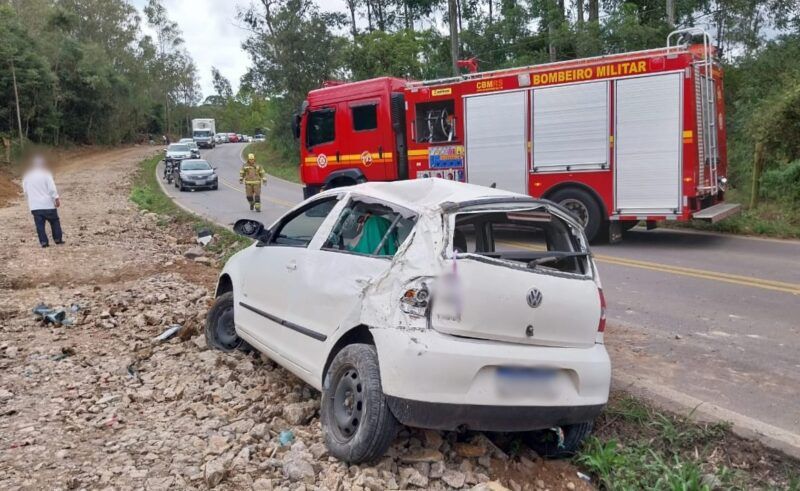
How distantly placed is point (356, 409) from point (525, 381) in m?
0.93

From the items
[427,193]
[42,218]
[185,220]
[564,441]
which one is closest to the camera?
[564,441]

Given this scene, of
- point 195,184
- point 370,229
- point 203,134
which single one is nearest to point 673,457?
point 370,229

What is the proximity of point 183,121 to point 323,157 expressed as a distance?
82.4m

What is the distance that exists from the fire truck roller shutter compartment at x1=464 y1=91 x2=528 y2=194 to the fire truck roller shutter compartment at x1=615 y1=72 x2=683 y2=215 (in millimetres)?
1749

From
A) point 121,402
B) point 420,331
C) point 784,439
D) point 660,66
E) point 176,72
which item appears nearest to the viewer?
point 420,331

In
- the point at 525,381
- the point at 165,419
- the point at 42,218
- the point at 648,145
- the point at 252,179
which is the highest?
the point at 648,145

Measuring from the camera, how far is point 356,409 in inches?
145

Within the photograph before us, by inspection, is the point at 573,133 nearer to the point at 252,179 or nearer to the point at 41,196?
the point at 41,196

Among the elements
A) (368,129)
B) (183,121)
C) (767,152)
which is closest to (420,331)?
(368,129)

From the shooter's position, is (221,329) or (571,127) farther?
(571,127)

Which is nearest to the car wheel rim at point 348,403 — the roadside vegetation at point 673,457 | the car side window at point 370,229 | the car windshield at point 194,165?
the car side window at point 370,229

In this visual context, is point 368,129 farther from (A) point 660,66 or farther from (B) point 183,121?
(B) point 183,121

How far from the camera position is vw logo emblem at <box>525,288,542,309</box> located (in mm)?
3543

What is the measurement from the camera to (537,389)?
3574 millimetres
